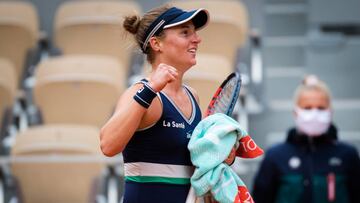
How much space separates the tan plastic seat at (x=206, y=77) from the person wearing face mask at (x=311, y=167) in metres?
1.21

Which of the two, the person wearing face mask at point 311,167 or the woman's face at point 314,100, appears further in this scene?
the woman's face at point 314,100

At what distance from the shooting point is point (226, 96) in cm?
→ 366

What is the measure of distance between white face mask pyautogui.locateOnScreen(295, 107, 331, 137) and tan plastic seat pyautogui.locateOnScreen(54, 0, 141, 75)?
2.37 metres

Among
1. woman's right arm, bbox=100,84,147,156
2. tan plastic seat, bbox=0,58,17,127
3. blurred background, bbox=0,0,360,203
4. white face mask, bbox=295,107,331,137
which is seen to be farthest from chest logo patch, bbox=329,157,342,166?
tan plastic seat, bbox=0,58,17,127

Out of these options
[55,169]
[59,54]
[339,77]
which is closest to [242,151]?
[55,169]

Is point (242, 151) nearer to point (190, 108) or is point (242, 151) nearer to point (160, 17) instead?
point (190, 108)

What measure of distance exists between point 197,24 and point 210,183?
597 millimetres

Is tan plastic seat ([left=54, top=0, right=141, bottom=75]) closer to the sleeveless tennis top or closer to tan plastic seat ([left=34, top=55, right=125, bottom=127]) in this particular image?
tan plastic seat ([left=34, top=55, right=125, bottom=127])

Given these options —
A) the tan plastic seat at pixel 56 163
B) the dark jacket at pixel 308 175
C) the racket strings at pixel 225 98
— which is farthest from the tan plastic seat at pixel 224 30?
the racket strings at pixel 225 98

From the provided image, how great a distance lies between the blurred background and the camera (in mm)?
5902

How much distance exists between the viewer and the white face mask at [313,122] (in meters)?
4.95

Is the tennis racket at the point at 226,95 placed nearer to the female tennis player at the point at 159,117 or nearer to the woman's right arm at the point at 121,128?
the female tennis player at the point at 159,117

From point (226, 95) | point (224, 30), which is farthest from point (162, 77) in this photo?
point (224, 30)

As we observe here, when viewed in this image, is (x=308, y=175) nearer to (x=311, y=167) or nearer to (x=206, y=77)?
(x=311, y=167)
